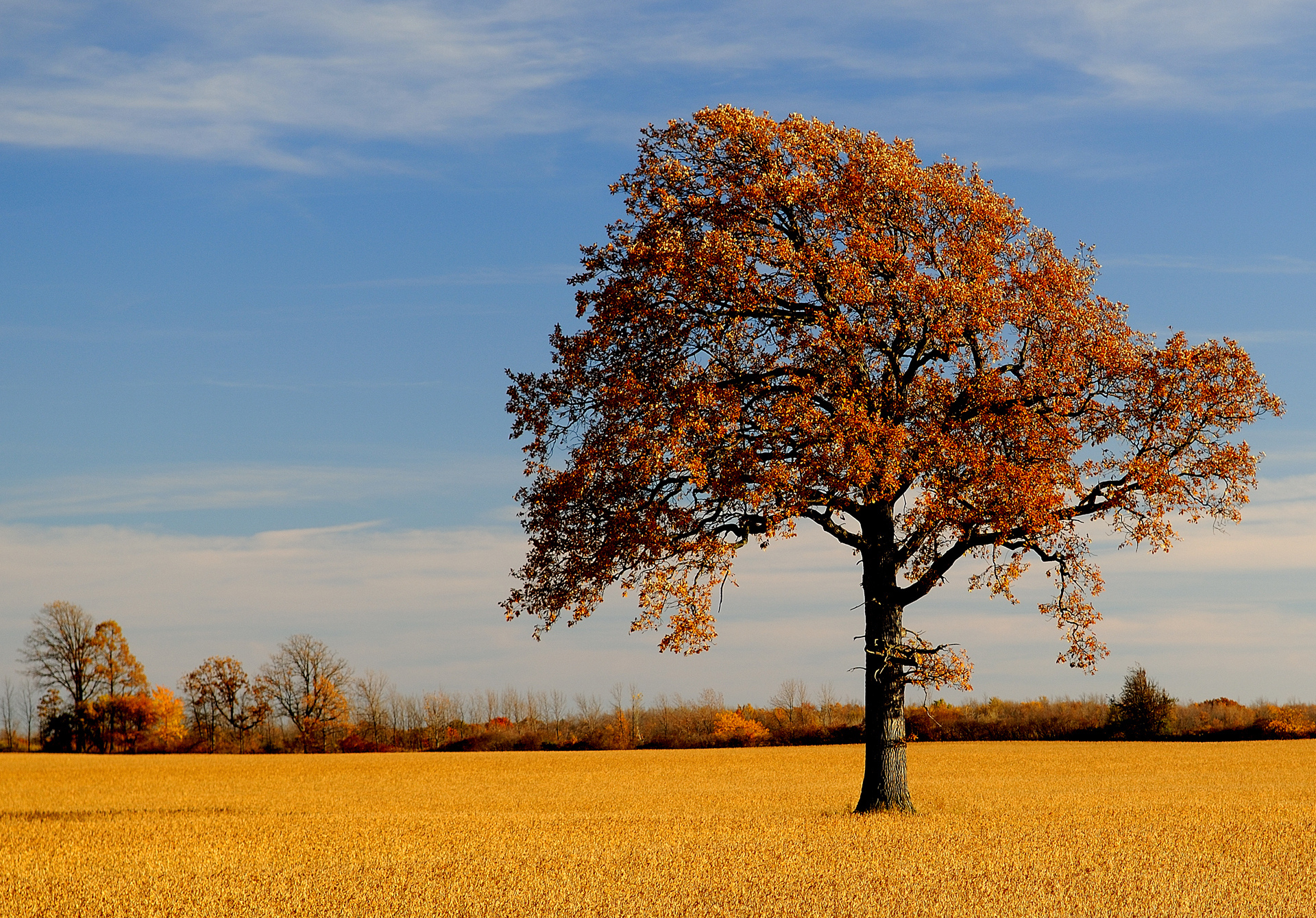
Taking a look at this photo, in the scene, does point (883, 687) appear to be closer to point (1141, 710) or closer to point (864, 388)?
point (864, 388)

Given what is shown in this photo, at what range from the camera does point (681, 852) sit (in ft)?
59.9

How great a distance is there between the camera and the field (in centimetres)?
1420

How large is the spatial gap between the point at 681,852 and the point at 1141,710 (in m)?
56.1

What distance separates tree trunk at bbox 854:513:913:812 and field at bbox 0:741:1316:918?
0.89 m

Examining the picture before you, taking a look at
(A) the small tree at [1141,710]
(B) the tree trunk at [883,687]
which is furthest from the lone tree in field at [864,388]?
(A) the small tree at [1141,710]

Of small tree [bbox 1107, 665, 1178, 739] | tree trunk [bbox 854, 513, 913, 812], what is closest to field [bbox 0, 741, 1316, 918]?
tree trunk [bbox 854, 513, 913, 812]

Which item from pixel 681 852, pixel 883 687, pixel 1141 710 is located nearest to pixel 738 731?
pixel 1141 710

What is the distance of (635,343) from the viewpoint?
22844 millimetres

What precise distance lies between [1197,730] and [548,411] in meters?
58.0

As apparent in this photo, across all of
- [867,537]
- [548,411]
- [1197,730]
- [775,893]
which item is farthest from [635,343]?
[1197,730]

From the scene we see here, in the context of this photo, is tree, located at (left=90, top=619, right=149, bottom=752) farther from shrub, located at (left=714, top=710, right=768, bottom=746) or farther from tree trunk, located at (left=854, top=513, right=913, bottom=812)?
tree trunk, located at (left=854, top=513, right=913, bottom=812)

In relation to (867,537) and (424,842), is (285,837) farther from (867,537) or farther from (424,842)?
(867,537)

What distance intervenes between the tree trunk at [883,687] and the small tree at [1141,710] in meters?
48.7

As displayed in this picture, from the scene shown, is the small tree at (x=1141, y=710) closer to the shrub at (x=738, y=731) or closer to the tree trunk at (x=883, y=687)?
the shrub at (x=738, y=731)
